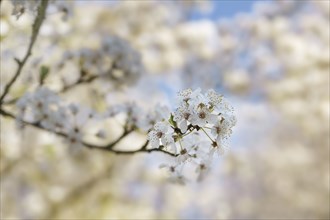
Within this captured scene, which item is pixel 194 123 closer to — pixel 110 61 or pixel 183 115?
pixel 183 115

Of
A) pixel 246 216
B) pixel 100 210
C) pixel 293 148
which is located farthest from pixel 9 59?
pixel 246 216

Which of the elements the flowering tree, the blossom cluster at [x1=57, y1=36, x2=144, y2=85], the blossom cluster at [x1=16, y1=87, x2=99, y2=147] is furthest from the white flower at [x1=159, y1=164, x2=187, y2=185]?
the blossom cluster at [x1=57, y1=36, x2=144, y2=85]

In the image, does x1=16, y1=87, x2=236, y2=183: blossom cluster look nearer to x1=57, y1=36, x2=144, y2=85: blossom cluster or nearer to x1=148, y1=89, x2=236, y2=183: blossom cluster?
x1=148, y1=89, x2=236, y2=183: blossom cluster

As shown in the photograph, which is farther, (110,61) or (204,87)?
(204,87)

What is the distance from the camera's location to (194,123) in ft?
4.14

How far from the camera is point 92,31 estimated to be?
7508 millimetres

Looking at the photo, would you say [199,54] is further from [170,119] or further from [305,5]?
[170,119]

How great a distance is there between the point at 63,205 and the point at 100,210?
615 mm

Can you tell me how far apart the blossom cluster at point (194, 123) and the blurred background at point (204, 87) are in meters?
2.35

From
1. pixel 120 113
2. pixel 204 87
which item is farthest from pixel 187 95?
pixel 204 87

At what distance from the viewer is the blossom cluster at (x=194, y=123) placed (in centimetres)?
128

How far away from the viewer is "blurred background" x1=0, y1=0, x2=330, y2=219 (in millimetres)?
5777

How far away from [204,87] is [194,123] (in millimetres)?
3681

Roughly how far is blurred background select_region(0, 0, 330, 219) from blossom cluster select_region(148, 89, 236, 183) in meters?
2.35
